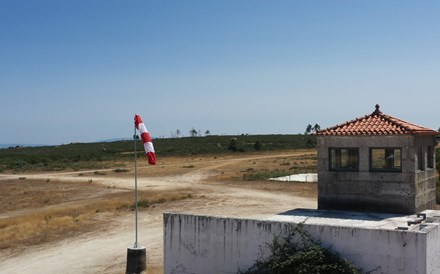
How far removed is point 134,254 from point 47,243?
8.50 metres

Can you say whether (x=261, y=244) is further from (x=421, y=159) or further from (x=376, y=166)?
(x=421, y=159)

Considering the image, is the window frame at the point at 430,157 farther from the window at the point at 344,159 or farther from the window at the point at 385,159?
the window at the point at 344,159

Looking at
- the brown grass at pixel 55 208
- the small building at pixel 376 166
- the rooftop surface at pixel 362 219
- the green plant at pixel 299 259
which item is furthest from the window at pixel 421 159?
the brown grass at pixel 55 208

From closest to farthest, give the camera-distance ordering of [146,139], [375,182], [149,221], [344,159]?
[375,182]
[344,159]
[146,139]
[149,221]

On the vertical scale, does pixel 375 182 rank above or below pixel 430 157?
below

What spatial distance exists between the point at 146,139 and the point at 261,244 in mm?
6307

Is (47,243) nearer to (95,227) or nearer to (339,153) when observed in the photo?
(95,227)

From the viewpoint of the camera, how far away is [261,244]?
44.9 feet

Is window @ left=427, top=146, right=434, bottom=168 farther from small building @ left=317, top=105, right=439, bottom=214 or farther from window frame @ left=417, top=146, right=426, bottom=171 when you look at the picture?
window frame @ left=417, top=146, right=426, bottom=171

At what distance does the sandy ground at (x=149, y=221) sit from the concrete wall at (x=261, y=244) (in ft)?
7.36

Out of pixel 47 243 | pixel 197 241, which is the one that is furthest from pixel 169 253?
pixel 47 243

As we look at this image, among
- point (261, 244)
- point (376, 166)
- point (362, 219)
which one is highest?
point (376, 166)

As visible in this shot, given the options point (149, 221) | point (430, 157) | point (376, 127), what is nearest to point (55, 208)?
point (149, 221)

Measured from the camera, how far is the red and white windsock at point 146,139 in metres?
17.8
